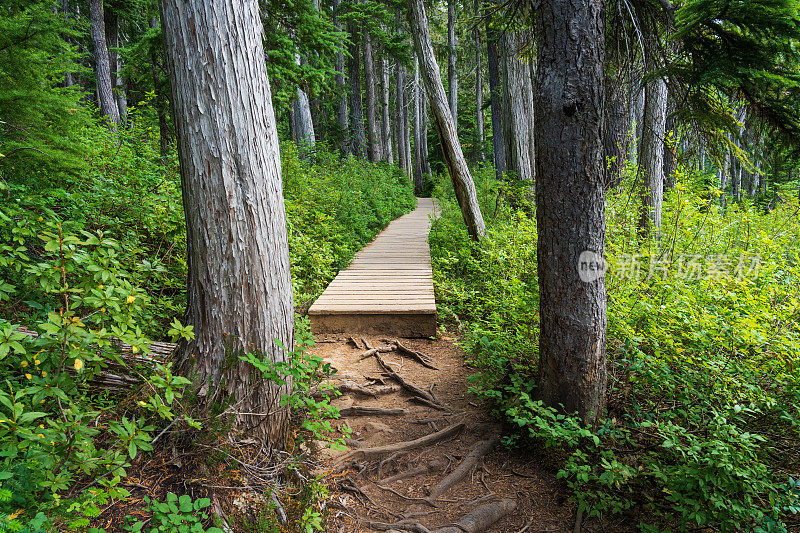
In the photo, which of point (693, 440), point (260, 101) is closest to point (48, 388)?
point (260, 101)

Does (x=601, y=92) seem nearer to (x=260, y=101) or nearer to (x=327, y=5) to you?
(x=260, y=101)

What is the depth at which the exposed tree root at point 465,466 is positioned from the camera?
3041 millimetres

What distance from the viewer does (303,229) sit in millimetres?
7426

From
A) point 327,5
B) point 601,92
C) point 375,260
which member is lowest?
point 375,260

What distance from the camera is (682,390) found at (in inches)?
116

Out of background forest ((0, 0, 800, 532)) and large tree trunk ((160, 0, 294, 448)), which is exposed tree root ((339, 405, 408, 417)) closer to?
background forest ((0, 0, 800, 532))

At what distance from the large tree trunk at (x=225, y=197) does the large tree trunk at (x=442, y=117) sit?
534 centimetres

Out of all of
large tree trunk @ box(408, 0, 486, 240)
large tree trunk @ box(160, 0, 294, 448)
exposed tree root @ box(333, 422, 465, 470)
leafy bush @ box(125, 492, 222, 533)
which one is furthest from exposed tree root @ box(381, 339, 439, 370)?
large tree trunk @ box(408, 0, 486, 240)

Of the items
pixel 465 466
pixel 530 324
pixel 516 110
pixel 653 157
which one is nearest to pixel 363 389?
pixel 465 466

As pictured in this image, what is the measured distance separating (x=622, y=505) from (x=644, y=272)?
235 cm

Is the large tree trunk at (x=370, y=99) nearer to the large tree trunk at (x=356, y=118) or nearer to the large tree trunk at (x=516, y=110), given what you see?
the large tree trunk at (x=356, y=118)

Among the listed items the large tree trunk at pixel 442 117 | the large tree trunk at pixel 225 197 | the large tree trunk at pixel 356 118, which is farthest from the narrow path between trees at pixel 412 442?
the large tree trunk at pixel 356 118

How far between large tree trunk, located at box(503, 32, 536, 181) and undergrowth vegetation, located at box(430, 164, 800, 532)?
582 cm

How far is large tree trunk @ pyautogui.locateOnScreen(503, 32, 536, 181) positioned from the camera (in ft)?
32.5
